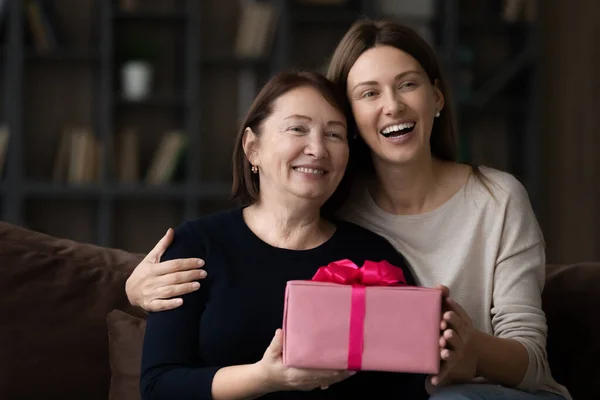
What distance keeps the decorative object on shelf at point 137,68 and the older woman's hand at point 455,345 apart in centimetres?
352

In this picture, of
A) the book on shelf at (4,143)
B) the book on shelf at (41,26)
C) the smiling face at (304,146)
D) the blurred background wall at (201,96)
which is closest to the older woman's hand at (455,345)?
the smiling face at (304,146)

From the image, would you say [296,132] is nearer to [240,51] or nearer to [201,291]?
[201,291]

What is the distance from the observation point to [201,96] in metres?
5.16

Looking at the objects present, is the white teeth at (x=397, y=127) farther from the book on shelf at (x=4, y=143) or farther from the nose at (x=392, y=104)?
the book on shelf at (x=4, y=143)

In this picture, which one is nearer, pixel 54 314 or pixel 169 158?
pixel 54 314

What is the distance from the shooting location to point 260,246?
183 centimetres

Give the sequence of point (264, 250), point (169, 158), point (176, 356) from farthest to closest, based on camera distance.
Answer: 1. point (169, 158)
2. point (264, 250)
3. point (176, 356)

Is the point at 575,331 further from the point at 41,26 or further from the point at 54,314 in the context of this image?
the point at 41,26

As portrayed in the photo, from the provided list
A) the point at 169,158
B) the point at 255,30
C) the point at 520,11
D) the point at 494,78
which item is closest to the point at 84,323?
the point at 169,158

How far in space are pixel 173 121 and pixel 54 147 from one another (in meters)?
0.65

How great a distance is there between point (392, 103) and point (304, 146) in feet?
0.73

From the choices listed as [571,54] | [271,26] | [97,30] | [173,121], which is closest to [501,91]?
[571,54]

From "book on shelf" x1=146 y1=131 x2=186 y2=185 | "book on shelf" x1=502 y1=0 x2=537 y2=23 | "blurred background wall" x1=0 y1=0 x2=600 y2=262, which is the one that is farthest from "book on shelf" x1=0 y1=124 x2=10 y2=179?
"book on shelf" x1=502 y1=0 x2=537 y2=23

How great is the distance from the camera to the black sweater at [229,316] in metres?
1.71
